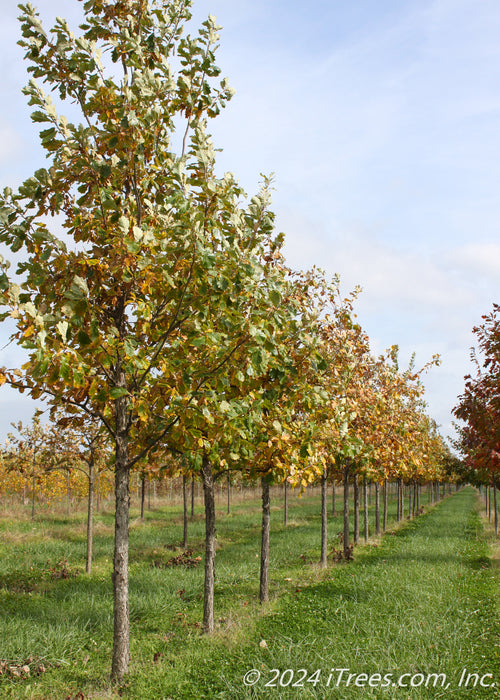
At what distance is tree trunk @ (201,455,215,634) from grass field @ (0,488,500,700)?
0.90ft

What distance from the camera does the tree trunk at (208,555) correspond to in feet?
24.5

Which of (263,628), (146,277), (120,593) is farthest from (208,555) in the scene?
(146,277)

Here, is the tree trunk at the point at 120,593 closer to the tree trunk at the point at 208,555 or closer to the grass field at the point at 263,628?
the grass field at the point at 263,628

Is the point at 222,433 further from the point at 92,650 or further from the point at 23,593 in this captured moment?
the point at 23,593

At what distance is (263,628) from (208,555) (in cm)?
134

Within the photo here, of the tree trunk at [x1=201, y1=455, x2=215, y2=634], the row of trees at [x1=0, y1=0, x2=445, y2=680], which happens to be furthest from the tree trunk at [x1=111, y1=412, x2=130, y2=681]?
the tree trunk at [x1=201, y1=455, x2=215, y2=634]

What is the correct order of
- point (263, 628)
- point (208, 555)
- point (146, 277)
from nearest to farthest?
point (146, 277) → point (263, 628) → point (208, 555)

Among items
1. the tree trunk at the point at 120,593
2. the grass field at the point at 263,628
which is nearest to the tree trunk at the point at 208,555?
the grass field at the point at 263,628

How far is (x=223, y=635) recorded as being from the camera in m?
7.14

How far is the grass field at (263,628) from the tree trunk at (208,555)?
275 mm

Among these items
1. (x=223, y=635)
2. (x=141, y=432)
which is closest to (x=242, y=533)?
(x=223, y=635)

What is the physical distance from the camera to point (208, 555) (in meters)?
7.77

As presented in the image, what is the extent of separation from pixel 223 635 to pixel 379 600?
119 inches

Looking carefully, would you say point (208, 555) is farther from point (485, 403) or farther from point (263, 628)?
point (485, 403)
